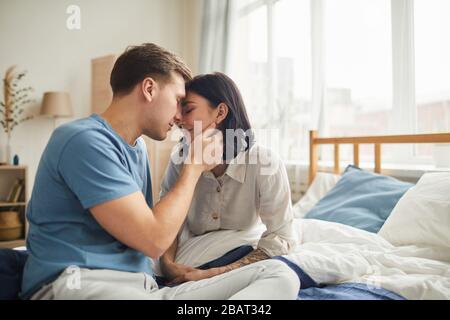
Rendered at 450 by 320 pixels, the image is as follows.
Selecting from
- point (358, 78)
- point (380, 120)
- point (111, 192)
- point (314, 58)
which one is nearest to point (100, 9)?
point (314, 58)

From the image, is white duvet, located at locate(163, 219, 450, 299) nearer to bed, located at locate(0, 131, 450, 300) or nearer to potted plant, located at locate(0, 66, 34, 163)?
bed, located at locate(0, 131, 450, 300)

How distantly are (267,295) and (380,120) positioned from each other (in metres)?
1.86

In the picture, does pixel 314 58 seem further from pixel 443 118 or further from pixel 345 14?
pixel 443 118

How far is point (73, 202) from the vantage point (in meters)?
0.86

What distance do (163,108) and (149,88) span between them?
0.07 metres

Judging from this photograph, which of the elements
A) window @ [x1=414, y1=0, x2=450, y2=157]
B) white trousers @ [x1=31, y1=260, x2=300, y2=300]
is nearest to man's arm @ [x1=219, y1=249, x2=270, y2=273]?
white trousers @ [x1=31, y1=260, x2=300, y2=300]

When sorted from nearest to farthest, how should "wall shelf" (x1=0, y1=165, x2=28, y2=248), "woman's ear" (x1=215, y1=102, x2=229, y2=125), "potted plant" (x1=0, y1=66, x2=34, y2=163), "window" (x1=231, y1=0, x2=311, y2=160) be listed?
"woman's ear" (x1=215, y1=102, x2=229, y2=125)
"window" (x1=231, y1=0, x2=311, y2=160)
"wall shelf" (x1=0, y1=165, x2=28, y2=248)
"potted plant" (x1=0, y1=66, x2=34, y2=163)

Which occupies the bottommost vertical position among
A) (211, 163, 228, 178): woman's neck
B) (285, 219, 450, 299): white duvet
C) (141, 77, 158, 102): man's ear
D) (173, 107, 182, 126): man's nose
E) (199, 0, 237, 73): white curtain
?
(285, 219, 450, 299): white duvet

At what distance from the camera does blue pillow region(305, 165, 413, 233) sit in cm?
165

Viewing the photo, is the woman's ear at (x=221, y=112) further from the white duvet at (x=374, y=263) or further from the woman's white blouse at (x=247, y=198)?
the white duvet at (x=374, y=263)

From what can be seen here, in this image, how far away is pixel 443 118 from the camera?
1950mm

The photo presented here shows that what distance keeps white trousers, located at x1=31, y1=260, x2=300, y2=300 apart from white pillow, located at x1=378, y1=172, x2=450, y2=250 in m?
0.74

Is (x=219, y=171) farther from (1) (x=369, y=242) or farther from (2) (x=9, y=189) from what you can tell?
(2) (x=9, y=189)

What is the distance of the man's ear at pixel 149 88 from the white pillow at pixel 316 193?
1237mm
